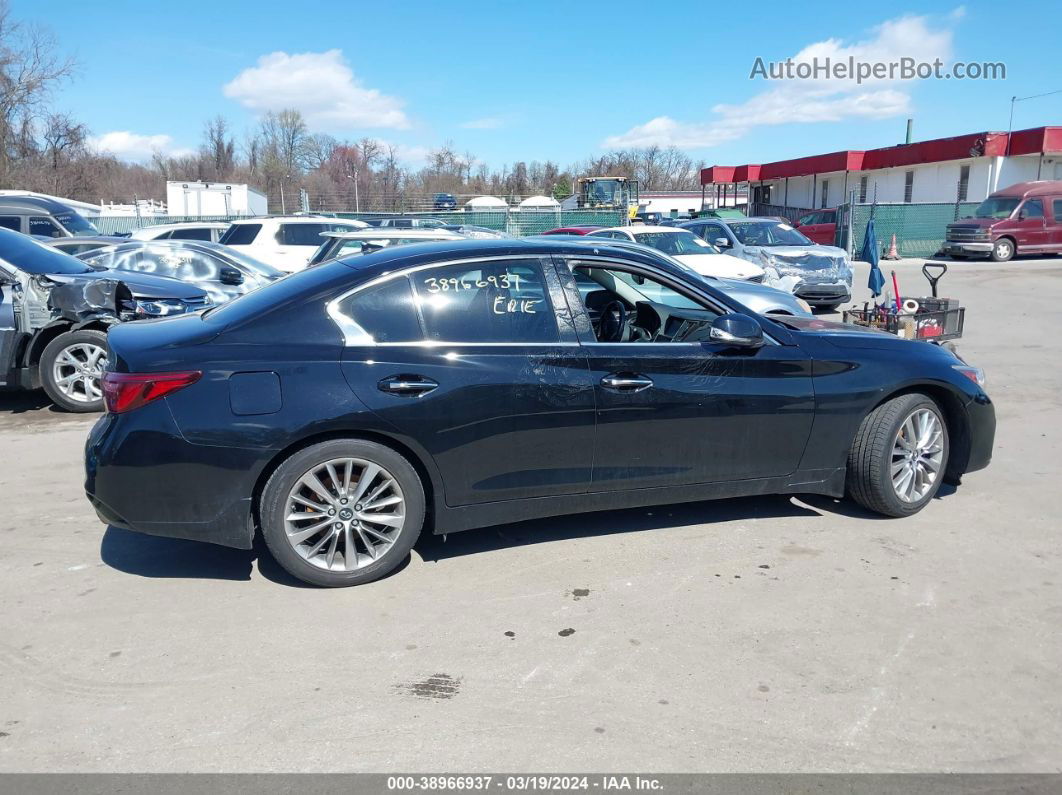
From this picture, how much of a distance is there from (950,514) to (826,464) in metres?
0.99

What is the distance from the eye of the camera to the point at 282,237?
16859 millimetres

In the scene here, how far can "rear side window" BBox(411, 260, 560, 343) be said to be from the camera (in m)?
4.39

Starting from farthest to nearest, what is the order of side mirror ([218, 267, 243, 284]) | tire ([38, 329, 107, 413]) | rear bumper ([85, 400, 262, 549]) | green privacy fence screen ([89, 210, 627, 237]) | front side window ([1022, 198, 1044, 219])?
green privacy fence screen ([89, 210, 627, 237])
front side window ([1022, 198, 1044, 219])
side mirror ([218, 267, 243, 284])
tire ([38, 329, 107, 413])
rear bumper ([85, 400, 262, 549])

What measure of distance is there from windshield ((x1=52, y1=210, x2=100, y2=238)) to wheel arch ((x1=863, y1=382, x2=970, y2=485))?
68.4 ft

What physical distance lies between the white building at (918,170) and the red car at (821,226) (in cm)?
148

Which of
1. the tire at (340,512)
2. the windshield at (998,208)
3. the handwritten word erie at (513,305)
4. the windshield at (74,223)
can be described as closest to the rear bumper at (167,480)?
the tire at (340,512)

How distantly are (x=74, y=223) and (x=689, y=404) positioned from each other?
21345mm

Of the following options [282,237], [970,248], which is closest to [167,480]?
[282,237]

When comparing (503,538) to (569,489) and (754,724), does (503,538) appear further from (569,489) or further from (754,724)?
(754,724)

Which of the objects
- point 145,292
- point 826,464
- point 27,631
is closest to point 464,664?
point 27,631

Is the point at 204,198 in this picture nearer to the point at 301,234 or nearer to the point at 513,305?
the point at 301,234

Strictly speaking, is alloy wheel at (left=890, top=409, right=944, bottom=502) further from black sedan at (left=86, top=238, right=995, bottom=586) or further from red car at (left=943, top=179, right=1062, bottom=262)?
red car at (left=943, top=179, right=1062, bottom=262)

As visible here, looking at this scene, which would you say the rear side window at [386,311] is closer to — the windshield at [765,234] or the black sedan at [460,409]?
the black sedan at [460,409]

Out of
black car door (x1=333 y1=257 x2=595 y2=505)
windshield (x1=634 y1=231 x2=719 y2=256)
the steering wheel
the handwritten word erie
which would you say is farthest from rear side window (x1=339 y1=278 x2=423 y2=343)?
windshield (x1=634 y1=231 x2=719 y2=256)
